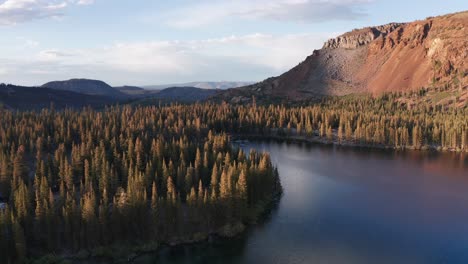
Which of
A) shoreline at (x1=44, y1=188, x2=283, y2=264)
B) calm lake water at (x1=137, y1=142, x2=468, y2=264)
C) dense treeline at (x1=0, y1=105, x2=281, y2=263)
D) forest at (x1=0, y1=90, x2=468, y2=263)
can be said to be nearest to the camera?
shoreline at (x1=44, y1=188, x2=283, y2=264)

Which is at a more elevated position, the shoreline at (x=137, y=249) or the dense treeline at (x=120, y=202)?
the dense treeline at (x=120, y=202)

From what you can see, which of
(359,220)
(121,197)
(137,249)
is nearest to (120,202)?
(121,197)

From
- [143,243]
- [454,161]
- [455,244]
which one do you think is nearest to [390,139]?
[454,161]

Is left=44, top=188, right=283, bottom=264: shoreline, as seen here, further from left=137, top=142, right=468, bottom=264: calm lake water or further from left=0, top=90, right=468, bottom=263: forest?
left=137, top=142, right=468, bottom=264: calm lake water

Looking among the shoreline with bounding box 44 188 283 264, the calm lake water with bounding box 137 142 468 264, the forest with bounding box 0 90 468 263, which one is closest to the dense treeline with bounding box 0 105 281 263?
the forest with bounding box 0 90 468 263

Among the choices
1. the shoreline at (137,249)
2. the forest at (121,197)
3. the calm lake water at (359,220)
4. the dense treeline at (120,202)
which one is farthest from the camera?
the calm lake water at (359,220)

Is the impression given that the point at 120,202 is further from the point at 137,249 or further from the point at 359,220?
the point at 359,220

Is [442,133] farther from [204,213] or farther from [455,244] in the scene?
[204,213]

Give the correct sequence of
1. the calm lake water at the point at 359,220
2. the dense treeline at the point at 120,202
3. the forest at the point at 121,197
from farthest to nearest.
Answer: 1. the calm lake water at the point at 359,220
2. the forest at the point at 121,197
3. the dense treeline at the point at 120,202

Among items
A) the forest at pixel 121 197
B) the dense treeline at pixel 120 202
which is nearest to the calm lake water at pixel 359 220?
the forest at pixel 121 197

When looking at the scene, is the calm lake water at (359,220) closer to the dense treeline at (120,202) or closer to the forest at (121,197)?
the forest at (121,197)
